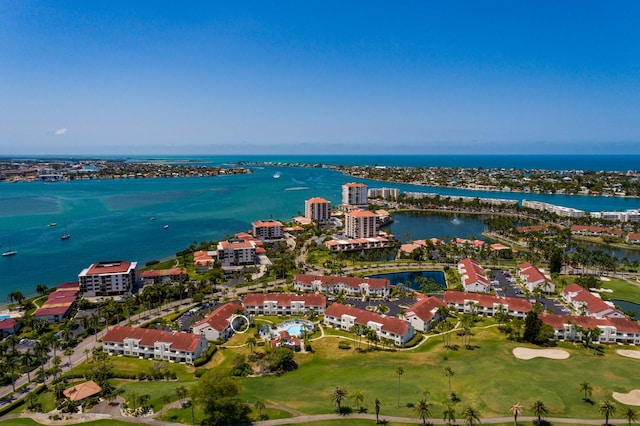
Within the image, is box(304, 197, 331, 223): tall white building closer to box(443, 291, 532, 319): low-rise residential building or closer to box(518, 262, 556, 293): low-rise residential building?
box(518, 262, 556, 293): low-rise residential building

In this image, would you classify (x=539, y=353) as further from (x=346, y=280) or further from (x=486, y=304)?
(x=346, y=280)

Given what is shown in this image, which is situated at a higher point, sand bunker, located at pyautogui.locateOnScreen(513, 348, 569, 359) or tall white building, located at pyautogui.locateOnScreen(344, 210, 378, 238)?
tall white building, located at pyautogui.locateOnScreen(344, 210, 378, 238)

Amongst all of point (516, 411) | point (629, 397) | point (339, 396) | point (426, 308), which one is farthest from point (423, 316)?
point (339, 396)

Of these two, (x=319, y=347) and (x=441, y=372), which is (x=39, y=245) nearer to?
(x=319, y=347)

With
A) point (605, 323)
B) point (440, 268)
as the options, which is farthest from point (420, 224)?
point (605, 323)

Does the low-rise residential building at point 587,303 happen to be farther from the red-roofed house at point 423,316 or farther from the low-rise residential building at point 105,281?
the low-rise residential building at point 105,281

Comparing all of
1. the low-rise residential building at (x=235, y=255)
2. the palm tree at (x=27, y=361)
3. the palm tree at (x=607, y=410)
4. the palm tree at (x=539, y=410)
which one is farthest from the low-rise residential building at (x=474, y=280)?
the palm tree at (x=27, y=361)

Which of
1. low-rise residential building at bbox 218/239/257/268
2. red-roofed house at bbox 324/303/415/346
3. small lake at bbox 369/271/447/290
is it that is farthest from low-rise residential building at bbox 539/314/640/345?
low-rise residential building at bbox 218/239/257/268
